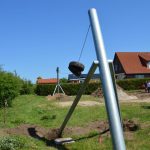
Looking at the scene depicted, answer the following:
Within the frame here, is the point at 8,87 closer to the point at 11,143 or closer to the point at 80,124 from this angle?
the point at 80,124

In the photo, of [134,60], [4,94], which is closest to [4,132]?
[4,94]

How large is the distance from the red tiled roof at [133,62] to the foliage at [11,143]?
5979 centimetres

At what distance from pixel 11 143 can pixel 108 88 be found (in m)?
4.41

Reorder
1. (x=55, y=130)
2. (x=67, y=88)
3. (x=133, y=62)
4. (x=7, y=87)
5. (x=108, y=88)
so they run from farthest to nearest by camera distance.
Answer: (x=133, y=62)
(x=67, y=88)
(x=7, y=87)
(x=55, y=130)
(x=108, y=88)

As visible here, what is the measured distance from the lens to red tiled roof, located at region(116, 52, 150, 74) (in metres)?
73.2

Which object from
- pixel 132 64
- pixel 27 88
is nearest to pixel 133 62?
pixel 132 64

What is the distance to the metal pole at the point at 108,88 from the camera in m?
9.66

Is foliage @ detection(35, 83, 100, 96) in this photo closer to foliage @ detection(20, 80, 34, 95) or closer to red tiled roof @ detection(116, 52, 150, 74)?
foliage @ detection(20, 80, 34, 95)

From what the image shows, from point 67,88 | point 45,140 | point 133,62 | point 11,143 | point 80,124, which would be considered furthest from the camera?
point 133,62

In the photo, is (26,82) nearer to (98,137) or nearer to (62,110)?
(62,110)

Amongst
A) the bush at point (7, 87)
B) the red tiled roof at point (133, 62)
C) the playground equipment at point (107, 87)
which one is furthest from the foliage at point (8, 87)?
the red tiled roof at point (133, 62)

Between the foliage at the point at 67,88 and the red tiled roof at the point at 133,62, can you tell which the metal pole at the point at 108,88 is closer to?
the foliage at the point at 67,88

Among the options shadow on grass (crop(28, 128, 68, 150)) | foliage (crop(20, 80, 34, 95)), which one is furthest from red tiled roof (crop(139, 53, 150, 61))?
shadow on grass (crop(28, 128, 68, 150))

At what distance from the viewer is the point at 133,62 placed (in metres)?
75.1
